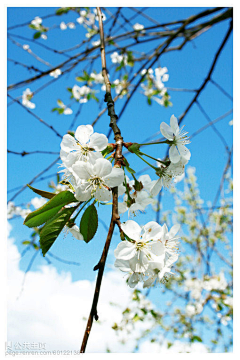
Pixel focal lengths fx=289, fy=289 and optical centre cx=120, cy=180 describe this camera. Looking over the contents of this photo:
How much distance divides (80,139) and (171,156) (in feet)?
0.84

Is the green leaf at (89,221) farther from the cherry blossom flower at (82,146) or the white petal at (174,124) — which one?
the white petal at (174,124)

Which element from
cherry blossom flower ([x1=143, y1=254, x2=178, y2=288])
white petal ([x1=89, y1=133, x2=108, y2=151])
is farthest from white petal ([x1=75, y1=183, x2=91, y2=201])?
cherry blossom flower ([x1=143, y1=254, x2=178, y2=288])

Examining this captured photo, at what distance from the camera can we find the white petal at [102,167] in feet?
2.11

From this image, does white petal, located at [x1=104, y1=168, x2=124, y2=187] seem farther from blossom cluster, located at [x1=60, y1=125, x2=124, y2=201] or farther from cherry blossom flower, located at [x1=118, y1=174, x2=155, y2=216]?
cherry blossom flower, located at [x1=118, y1=174, x2=155, y2=216]

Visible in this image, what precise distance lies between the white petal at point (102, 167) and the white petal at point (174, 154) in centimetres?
23

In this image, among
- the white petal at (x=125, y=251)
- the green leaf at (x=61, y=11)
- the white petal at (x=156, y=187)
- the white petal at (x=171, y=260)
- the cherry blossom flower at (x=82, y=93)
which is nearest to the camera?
the white petal at (x=125, y=251)

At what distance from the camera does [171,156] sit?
2.67ft

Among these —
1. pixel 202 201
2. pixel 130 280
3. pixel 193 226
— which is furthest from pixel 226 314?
pixel 130 280

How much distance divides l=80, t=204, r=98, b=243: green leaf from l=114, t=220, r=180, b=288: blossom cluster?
9cm

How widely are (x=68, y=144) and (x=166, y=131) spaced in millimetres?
279

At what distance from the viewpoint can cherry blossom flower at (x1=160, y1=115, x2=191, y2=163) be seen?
31.7 inches

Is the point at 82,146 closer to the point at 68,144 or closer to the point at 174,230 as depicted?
the point at 68,144

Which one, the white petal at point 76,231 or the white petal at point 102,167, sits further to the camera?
the white petal at point 76,231

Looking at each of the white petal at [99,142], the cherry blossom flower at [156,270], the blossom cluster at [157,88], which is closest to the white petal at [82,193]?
the white petal at [99,142]
